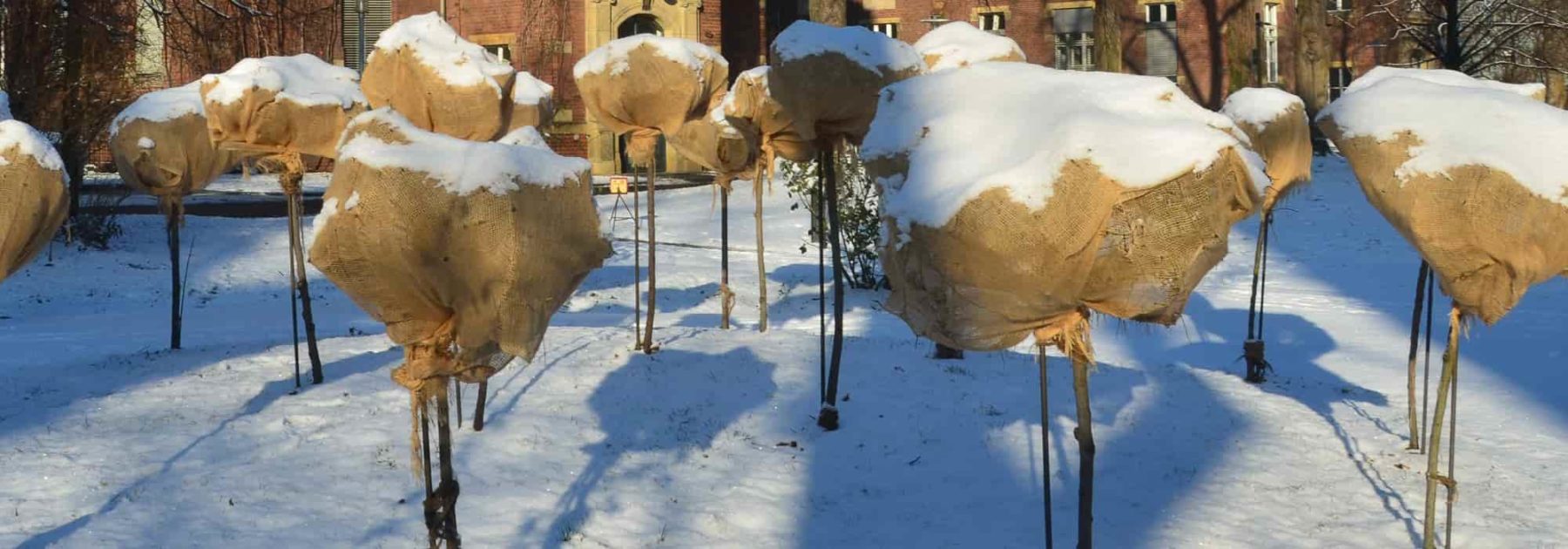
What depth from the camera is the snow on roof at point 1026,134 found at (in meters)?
4.88

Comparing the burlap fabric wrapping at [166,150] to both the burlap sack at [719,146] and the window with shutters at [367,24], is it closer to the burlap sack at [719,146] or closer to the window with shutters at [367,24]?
the burlap sack at [719,146]

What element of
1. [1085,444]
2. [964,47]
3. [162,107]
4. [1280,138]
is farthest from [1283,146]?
[162,107]

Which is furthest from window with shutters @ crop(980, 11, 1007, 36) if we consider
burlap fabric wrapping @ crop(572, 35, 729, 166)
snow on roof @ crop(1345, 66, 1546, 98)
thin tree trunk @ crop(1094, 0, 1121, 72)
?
snow on roof @ crop(1345, 66, 1546, 98)

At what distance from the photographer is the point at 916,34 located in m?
38.8

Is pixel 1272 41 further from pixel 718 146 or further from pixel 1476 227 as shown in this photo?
pixel 1476 227

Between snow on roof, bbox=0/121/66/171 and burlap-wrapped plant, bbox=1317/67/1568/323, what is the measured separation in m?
5.99

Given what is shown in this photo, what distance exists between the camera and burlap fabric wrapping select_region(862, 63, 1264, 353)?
4.90 meters

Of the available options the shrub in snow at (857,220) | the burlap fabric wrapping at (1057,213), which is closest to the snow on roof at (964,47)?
the burlap fabric wrapping at (1057,213)

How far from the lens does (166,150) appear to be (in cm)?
1205

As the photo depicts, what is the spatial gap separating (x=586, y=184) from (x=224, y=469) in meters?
3.85

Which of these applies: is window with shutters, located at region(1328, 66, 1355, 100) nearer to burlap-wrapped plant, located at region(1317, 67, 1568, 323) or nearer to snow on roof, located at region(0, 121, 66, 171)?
burlap-wrapped plant, located at region(1317, 67, 1568, 323)

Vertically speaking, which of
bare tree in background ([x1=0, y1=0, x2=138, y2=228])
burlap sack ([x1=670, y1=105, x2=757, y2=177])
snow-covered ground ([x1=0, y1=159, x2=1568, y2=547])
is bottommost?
snow-covered ground ([x1=0, y1=159, x2=1568, y2=547])

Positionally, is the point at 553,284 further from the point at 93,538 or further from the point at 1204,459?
the point at 1204,459

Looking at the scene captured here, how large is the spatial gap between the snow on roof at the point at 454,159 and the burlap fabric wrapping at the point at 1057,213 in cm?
131
